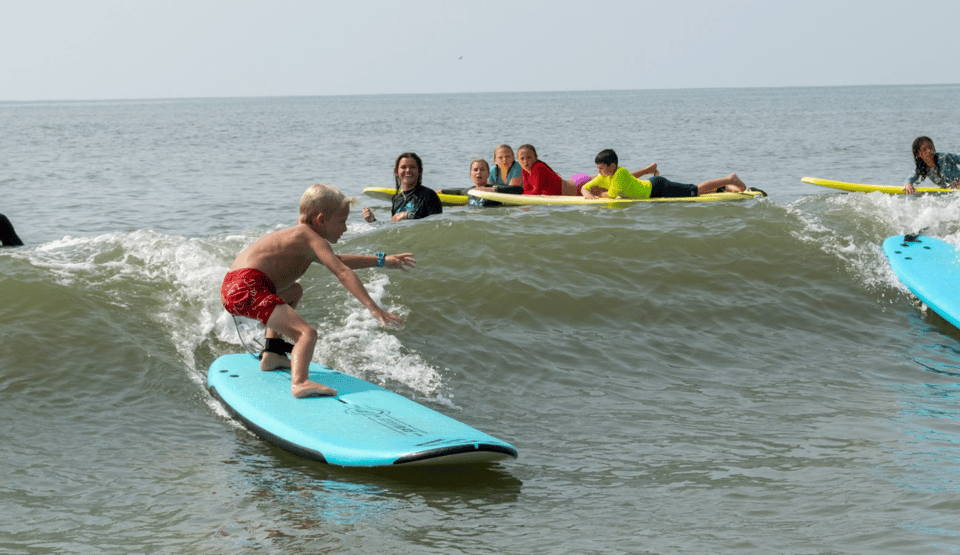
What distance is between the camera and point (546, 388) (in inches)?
251

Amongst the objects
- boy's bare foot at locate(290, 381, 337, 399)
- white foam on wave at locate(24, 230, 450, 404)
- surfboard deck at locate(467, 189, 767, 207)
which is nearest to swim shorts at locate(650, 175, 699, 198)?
surfboard deck at locate(467, 189, 767, 207)

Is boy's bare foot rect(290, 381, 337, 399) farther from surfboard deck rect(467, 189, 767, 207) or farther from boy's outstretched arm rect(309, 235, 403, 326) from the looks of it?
Result: surfboard deck rect(467, 189, 767, 207)

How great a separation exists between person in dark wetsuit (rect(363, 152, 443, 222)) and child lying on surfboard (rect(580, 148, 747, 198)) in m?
2.56

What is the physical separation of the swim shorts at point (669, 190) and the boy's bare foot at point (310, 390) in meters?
7.89

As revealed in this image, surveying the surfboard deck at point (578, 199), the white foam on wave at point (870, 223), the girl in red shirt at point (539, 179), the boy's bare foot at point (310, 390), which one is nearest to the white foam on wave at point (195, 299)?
the boy's bare foot at point (310, 390)

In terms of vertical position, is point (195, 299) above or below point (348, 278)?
below

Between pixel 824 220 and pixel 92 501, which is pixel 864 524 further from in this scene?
pixel 824 220

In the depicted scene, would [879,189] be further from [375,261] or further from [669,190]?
[375,261]

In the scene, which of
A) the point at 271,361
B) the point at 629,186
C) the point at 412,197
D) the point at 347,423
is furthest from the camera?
the point at 629,186

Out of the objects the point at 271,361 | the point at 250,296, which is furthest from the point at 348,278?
the point at 271,361

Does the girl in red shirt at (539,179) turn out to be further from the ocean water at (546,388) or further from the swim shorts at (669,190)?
the swim shorts at (669,190)

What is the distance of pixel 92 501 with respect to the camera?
4.30 meters

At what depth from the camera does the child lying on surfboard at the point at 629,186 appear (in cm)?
1200

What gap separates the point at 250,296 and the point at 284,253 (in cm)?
33
